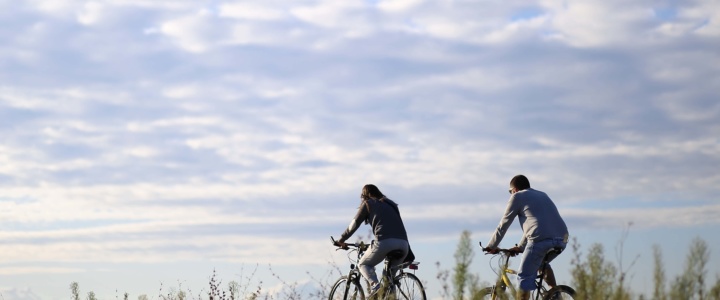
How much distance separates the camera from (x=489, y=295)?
12859 millimetres

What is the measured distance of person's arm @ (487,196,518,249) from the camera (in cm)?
1262

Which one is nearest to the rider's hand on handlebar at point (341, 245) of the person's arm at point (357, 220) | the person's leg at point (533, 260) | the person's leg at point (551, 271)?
the person's arm at point (357, 220)

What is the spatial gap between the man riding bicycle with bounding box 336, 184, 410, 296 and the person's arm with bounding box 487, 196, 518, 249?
194 cm

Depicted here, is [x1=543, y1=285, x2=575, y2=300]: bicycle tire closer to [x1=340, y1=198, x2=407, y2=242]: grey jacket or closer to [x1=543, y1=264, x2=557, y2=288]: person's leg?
[x1=543, y1=264, x2=557, y2=288]: person's leg

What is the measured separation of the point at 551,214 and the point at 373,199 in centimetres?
291

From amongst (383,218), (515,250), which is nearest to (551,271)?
(515,250)

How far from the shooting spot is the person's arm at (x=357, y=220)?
1477cm

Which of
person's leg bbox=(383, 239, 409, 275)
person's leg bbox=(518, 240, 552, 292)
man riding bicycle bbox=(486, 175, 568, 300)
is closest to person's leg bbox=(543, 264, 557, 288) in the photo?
man riding bicycle bbox=(486, 175, 568, 300)

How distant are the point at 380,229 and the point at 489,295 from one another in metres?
2.24

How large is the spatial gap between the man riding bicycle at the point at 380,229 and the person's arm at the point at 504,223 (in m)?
1.94

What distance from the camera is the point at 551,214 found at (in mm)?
12500

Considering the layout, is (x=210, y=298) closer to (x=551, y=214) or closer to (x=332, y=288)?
(x=332, y=288)

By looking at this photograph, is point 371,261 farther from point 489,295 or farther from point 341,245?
point 489,295

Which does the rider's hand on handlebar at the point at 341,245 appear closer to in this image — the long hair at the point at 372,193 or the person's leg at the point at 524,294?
the long hair at the point at 372,193
